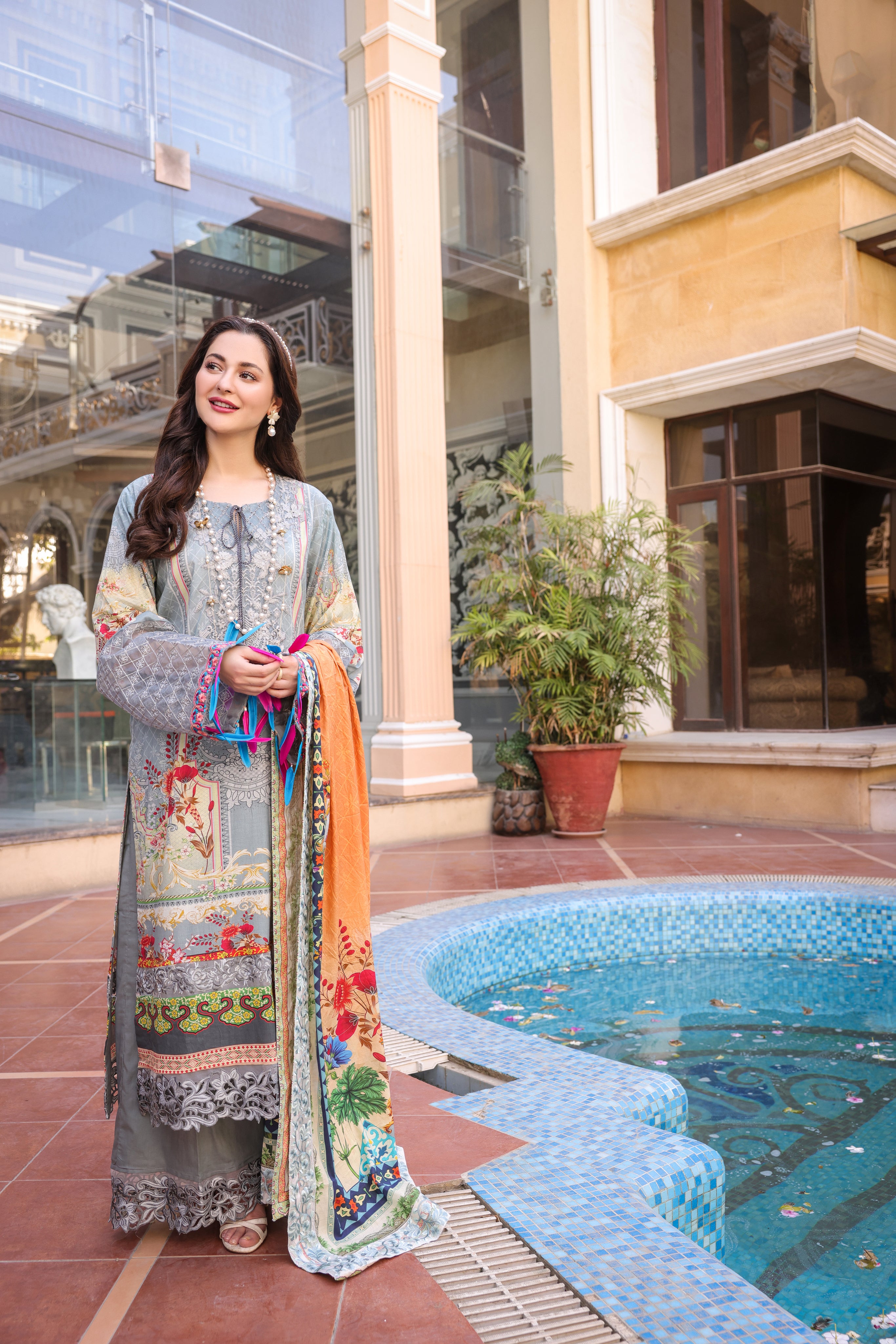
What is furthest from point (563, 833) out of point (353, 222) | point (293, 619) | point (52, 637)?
point (293, 619)

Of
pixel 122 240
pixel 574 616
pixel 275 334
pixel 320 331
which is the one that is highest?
pixel 122 240

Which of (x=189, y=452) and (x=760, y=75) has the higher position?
(x=760, y=75)

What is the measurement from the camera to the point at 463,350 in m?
8.35

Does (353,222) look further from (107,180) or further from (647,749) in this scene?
(647,749)

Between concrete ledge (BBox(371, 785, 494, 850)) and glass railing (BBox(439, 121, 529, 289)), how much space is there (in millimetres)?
3977

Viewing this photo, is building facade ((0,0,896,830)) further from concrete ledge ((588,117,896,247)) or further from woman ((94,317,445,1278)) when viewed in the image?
woman ((94,317,445,1278))

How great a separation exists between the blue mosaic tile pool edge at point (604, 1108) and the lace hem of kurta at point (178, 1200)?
405 mm

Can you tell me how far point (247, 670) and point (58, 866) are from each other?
152 inches

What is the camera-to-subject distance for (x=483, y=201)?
25.8 feet

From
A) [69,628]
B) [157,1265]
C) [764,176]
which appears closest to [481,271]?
[764,176]

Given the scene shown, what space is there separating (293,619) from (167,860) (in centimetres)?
46

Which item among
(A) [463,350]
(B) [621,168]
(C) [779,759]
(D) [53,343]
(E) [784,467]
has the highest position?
(B) [621,168]

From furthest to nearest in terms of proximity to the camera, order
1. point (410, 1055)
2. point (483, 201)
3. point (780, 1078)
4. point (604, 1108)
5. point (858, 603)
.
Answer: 1. point (483, 201)
2. point (858, 603)
3. point (780, 1078)
4. point (410, 1055)
5. point (604, 1108)

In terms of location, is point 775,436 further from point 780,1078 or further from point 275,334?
point 275,334
